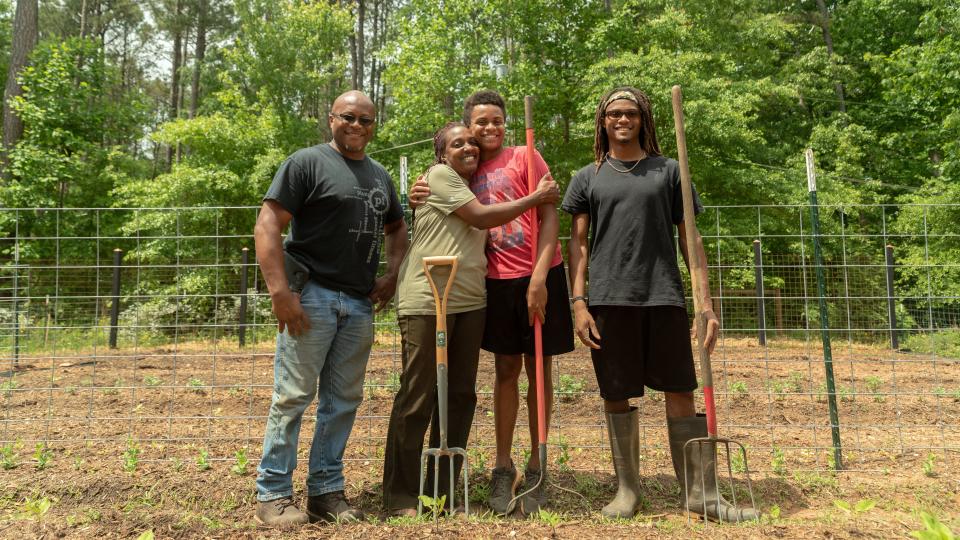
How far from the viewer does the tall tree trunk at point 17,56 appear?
550 inches

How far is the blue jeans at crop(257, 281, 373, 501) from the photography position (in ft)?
9.84

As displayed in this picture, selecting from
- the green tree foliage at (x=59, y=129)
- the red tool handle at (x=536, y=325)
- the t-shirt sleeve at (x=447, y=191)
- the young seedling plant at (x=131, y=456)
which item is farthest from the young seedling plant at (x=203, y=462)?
the green tree foliage at (x=59, y=129)

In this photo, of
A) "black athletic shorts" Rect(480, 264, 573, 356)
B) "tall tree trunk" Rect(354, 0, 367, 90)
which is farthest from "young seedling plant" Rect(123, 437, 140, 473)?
"tall tree trunk" Rect(354, 0, 367, 90)

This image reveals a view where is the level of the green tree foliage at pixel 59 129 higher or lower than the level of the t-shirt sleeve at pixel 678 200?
higher

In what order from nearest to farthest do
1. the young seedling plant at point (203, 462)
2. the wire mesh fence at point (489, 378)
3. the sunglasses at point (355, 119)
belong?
the sunglasses at point (355, 119) < the young seedling plant at point (203, 462) < the wire mesh fence at point (489, 378)

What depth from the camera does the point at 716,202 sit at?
603 inches

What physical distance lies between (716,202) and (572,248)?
522 inches

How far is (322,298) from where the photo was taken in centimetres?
305

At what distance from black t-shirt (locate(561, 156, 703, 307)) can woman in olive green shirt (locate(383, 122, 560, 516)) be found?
313mm

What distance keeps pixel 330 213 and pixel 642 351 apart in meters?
1.71

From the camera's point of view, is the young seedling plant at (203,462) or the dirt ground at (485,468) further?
the young seedling plant at (203,462)

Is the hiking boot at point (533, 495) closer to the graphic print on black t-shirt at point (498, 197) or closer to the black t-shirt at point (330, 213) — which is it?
the graphic print on black t-shirt at point (498, 197)

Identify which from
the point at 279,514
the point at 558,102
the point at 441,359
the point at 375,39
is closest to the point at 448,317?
the point at 441,359

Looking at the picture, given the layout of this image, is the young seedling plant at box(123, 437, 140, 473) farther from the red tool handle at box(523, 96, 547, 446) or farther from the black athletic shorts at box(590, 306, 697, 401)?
the black athletic shorts at box(590, 306, 697, 401)
